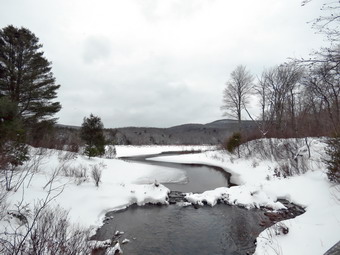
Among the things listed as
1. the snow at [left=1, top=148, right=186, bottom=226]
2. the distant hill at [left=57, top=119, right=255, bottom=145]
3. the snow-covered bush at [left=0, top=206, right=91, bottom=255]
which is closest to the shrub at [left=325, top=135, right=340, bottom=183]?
the snow at [left=1, top=148, right=186, bottom=226]

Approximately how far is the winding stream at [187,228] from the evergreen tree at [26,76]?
14.0 metres

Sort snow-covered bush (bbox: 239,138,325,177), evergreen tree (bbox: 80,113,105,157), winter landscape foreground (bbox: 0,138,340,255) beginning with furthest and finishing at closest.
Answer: evergreen tree (bbox: 80,113,105,157)
snow-covered bush (bbox: 239,138,325,177)
winter landscape foreground (bbox: 0,138,340,255)

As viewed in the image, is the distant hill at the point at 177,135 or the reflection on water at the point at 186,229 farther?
the distant hill at the point at 177,135

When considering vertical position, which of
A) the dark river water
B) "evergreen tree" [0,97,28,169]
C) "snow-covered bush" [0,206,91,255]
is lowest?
the dark river water

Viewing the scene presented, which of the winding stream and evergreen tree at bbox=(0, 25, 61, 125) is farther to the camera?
evergreen tree at bbox=(0, 25, 61, 125)

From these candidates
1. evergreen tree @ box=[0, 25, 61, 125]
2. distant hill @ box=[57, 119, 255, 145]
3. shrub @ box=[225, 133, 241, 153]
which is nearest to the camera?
evergreen tree @ box=[0, 25, 61, 125]

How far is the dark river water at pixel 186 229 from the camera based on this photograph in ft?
19.2

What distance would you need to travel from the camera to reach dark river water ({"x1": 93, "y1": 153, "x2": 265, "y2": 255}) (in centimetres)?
584

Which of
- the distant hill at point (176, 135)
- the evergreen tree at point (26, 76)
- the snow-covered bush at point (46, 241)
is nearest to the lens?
the snow-covered bush at point (46, 241)

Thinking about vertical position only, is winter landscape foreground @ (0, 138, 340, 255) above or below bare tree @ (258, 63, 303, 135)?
below

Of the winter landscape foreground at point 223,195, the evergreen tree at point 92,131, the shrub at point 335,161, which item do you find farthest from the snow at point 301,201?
the evergreen tree at point 92,131

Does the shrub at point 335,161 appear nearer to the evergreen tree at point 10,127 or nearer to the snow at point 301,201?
the snow at point 301,201

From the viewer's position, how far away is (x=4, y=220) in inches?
201

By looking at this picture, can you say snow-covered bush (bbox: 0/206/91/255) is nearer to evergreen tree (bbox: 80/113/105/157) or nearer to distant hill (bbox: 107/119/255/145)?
evergreen tree (bbox: 80/113/105/157)
